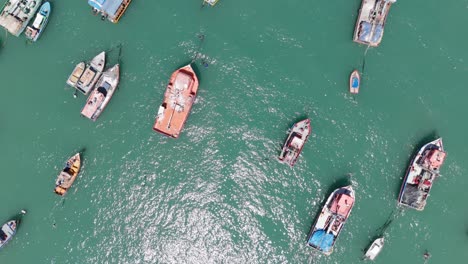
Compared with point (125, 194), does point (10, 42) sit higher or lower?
higher

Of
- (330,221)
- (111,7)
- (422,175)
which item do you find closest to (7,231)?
(111,7)

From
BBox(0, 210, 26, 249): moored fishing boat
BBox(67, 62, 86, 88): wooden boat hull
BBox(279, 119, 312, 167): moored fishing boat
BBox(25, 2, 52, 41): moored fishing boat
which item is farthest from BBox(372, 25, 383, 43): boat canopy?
BBox(0, 210, 26, 249): moored fishing boat

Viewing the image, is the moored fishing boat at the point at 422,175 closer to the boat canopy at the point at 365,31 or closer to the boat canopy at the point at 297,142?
the boat canopy at the point at 297,142

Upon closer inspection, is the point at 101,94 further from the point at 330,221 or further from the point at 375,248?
the point at 375,248

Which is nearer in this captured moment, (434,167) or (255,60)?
(434,167)

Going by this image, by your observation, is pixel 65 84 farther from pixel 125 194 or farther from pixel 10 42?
pixel 125 194

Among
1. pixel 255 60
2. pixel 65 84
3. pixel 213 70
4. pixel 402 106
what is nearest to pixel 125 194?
pixel 65 84
